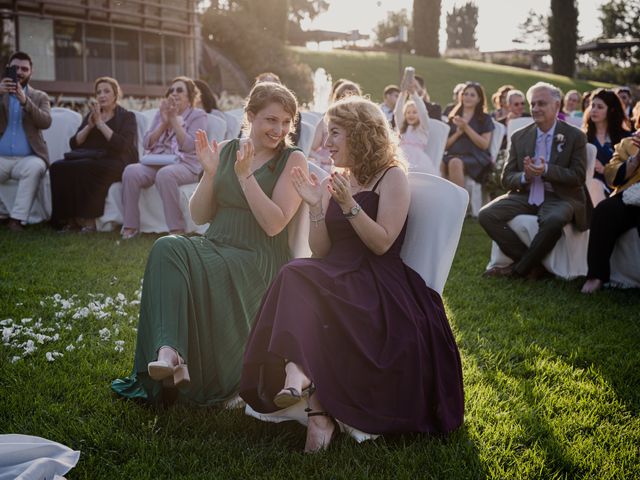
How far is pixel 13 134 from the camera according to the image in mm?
8172

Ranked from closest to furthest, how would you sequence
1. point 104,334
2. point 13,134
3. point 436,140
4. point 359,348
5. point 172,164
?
point 359,348
point 104,334
point 172,164
point 13,134
point 436,140

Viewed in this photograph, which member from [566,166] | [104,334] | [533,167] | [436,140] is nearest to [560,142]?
[566,166]

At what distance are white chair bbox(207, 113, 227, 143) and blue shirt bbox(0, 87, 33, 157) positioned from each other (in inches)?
87.9

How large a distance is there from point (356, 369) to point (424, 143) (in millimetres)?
6398

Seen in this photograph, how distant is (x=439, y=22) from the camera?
126ft

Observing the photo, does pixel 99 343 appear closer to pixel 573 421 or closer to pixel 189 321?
pixel 189 321

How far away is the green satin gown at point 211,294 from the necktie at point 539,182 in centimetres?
334

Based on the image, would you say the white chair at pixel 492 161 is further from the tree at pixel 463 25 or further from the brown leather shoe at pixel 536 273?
the tree at pixel 463 25

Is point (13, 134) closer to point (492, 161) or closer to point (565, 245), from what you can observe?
point (492, 161)

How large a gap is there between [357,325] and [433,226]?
0.65 meters

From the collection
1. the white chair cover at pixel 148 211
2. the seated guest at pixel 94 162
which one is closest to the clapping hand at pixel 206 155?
the white chair cover at pixel 148 211

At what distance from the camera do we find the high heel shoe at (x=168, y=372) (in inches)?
112

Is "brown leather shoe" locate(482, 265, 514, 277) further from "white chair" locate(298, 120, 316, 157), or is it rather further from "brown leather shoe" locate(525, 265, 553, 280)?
"white chair" locate(298, 120, 316, 157)

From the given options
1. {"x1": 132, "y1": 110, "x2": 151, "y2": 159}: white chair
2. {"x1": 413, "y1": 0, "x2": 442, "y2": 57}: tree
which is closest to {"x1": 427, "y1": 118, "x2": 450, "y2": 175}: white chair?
{"x1": 132, "y1": 110, "x2": 151, "y2": 159}: white chair
